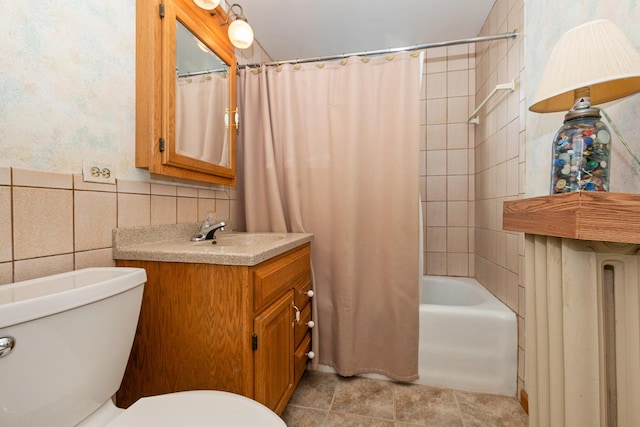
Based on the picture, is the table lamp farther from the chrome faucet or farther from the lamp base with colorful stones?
the chrome faucet

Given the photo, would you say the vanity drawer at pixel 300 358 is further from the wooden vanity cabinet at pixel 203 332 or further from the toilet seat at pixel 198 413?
the toilet seat at pixel 198 413

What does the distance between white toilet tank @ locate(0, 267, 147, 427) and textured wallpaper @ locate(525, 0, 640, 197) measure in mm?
1243

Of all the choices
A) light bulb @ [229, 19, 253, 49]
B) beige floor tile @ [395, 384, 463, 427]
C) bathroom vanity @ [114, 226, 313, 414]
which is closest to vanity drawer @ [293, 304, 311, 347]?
bathroom vanity @ [114, 226, 313, 414]

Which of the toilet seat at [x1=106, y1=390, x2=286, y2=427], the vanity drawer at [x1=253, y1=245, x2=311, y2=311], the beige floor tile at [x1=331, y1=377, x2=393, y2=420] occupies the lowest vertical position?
the beige floor tile at [x1=331, y1=377, x2=393, y2=420]

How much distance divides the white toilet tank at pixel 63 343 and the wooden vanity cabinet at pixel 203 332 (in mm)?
170

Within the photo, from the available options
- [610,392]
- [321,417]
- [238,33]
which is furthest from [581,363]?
[238,33]

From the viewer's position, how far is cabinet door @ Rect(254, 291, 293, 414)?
3.16 ft

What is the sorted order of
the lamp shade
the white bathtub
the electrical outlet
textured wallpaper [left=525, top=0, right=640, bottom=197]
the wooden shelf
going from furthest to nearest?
the white bathtub, the electrical outlet, textured wallpaper [left=525, top=0, right=640, bottom=197], the lamp shade, the wooden shelf

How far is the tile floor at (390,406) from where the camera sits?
128 cm

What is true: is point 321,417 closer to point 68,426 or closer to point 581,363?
point 68,426

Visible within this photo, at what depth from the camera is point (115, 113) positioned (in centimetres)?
101

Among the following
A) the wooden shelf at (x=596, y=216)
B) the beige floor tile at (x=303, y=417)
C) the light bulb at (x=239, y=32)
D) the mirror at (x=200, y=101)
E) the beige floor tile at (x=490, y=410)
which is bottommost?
the beige floor tile at (x=490, y=410)

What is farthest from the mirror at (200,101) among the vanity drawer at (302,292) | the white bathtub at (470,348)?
the white bathtub at (470,348)

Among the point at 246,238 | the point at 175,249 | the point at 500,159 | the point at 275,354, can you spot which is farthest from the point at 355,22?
the point at 275,354
